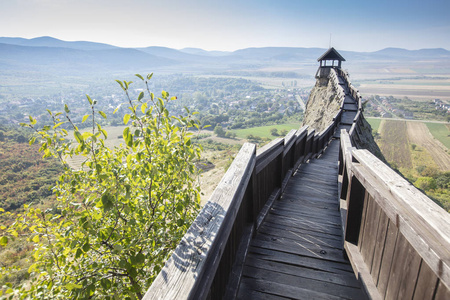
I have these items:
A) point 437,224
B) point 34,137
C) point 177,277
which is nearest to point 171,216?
point 34,137

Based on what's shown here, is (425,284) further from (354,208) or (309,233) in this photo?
(309,233)

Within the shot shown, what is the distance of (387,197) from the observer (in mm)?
1880

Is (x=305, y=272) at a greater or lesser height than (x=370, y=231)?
lesser

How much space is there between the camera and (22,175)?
49562 millimetres

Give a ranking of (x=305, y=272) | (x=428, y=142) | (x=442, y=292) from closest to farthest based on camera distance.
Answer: (x=442, y=292)
(x=305, y=272)
(x=428, y=142)

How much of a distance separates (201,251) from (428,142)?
78.9 m

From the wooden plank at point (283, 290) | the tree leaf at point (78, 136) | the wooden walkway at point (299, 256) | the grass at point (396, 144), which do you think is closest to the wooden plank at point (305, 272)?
the wooden walkway at point (299, 256)

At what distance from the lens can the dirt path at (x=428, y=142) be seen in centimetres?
4872

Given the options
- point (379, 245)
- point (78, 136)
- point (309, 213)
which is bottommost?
point (309, 213)

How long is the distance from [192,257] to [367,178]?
182cm

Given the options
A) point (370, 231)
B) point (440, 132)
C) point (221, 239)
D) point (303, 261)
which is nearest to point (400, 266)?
point (370, 231)

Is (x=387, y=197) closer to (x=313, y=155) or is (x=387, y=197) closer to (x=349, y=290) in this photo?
(x=349, y=290)

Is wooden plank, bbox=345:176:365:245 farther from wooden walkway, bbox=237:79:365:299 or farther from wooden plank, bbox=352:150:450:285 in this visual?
wooden plank, bbox=352:150:450:285

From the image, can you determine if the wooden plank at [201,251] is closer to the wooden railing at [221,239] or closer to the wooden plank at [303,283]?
the wooden railing at [221,239]
